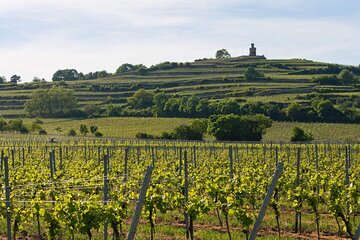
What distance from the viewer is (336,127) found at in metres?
72.6

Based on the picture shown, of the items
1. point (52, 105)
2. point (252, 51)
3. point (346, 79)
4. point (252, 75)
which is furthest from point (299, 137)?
point (252, 51)

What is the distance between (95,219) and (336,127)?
64.6m

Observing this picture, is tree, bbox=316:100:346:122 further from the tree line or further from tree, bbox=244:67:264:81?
tree, bbox=244:67:264:81

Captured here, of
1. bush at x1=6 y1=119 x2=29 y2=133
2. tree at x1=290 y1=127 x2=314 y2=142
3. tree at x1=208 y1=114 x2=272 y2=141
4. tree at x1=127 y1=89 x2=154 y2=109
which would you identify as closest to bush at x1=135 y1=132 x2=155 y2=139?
tree at x1=208 y1=114 x2=272 y2=141

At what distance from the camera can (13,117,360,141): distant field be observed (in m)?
69.0

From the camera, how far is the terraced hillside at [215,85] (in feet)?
325

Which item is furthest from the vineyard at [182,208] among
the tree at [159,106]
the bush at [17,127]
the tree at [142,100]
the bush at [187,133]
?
the tree at [142,100]

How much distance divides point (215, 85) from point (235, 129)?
51263 mm

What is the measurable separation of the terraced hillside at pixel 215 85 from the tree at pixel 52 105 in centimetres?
504

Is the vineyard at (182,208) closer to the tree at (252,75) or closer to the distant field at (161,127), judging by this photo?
the distant field at (161,127)

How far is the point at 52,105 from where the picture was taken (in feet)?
342

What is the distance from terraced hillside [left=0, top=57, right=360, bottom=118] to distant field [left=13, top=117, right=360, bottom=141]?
560 inches

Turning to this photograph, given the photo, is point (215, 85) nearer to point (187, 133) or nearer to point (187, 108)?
point (187, 108)

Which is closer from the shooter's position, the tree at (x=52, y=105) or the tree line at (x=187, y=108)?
the tree line at (x=187, y=108)
